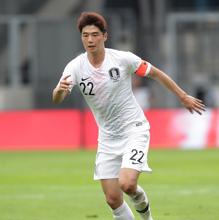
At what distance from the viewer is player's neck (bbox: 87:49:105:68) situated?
11.2m

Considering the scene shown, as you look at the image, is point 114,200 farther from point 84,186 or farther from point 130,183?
point 84,186

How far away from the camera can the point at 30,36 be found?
31.2 m

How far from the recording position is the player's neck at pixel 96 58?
36.9 feet

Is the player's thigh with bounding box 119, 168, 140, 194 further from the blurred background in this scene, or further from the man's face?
the blurred background

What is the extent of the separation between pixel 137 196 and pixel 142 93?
17.5 metres

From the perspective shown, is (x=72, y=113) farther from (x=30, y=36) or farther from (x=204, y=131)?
(x=30, y=36)

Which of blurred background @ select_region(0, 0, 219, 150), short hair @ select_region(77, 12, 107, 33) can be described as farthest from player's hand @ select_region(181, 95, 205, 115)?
blurred background @ select_region(0, 0, 219, 150)

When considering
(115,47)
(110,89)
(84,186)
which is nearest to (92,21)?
(110,89)

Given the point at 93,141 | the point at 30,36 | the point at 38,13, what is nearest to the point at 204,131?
the point at 93,141

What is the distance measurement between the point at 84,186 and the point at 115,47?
536 inches

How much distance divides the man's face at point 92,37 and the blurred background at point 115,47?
17.8 meters

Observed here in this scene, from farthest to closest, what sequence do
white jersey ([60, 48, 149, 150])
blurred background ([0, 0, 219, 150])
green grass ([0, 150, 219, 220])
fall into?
blurred background ([0, 0, 219, 150]) → green grass ([0, 150, 219, 220]) → white jersey ([60, 48, 149, 150])

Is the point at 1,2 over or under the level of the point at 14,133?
over

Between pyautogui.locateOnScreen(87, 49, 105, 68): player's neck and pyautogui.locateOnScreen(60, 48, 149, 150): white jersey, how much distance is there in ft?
0.12
